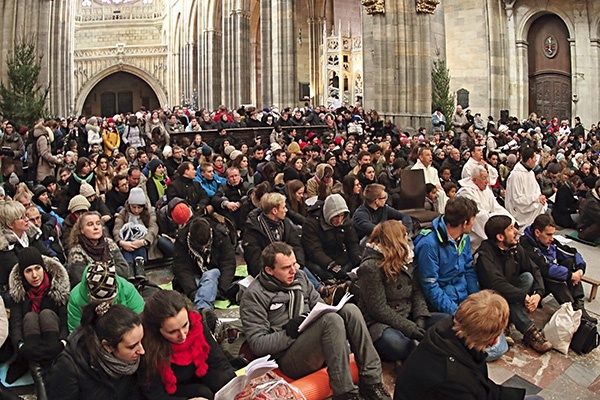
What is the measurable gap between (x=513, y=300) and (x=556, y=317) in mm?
436

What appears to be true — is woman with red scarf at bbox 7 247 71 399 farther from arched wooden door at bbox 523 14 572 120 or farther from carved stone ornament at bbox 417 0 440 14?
arched wooden door at bbox 523 14 572 120

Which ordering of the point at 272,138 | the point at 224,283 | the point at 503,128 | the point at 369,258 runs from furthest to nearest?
1. the point at 503,128
2. the point at 272,138
3. the point at 224,283
4. the point at 369,258

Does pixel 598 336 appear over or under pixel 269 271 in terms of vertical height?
under

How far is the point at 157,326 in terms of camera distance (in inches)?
129

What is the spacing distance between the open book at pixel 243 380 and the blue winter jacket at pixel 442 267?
6.59ft

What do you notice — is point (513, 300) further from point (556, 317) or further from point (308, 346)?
point (308, 346)

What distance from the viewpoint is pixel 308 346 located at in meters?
3.83

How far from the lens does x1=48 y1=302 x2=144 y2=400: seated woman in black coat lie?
3.01 metres

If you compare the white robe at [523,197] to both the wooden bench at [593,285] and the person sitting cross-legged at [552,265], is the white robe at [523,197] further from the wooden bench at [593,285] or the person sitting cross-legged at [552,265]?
the person sitting cross-legged at [552,265]

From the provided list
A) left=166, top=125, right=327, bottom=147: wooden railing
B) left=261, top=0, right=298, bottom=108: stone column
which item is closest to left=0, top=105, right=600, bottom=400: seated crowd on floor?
left=166, top=125, right=327, bottom=147: wooden railing

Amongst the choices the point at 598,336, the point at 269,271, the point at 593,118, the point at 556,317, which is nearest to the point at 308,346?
the point at 269,271

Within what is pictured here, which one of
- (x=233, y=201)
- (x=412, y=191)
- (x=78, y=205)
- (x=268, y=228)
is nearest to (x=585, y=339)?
(x=268, y=228)

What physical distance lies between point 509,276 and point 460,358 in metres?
2.47

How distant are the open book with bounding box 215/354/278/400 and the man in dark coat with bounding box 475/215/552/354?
8.46 ft
